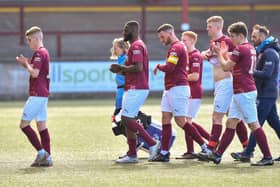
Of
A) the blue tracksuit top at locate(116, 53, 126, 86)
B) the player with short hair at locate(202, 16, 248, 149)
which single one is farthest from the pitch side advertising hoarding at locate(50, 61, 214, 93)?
the player with short hair at locate(202, 16, 248, 149)

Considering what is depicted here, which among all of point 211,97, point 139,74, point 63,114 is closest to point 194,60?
point 139,74

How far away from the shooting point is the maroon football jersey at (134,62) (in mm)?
12047

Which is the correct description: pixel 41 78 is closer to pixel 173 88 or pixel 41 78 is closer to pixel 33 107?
pixel 33 107

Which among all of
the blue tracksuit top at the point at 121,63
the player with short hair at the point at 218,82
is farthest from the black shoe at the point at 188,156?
the blue tracksuit top at the point at 121,63

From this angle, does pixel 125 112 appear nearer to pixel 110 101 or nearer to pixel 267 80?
pixel 267 80

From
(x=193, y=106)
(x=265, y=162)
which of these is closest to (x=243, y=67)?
(x=265, y=162)

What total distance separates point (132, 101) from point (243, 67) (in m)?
1.69

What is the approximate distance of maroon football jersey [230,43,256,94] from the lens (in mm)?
11562

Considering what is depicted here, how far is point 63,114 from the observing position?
21234 mm

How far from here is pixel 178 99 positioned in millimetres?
12297

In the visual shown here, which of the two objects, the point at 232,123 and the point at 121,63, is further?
the point at 121,63

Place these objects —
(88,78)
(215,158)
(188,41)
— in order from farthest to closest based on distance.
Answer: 1. (88,78)
2. (188,41)
3. (215,158)

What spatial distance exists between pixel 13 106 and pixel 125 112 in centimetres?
1244

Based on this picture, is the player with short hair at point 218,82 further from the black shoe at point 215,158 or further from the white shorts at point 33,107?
the white shorts at point 33,107
